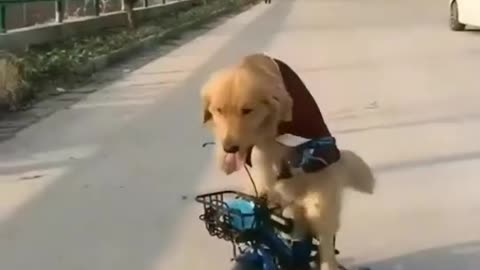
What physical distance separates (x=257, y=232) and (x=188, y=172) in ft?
8.39

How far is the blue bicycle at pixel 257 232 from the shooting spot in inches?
142

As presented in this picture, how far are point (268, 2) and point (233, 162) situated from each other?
2887 centimetres

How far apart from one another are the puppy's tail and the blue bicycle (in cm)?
32

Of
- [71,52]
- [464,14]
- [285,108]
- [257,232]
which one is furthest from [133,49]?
[285,108]

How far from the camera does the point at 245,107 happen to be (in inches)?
131

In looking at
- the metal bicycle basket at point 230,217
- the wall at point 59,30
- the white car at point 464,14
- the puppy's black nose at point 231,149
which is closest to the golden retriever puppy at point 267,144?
the puppy's black nose at point 231,149

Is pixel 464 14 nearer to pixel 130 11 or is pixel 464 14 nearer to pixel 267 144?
pixel 130 11

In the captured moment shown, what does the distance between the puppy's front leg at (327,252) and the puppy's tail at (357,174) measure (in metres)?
0.31

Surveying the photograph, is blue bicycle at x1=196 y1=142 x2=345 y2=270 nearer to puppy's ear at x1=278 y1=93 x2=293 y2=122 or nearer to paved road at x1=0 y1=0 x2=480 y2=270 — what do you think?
puppy's ear at x1=278 y1=93 x2=293 y2=122

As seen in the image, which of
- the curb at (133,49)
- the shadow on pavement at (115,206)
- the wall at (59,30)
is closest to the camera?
the shadow on pavement at (115,206)

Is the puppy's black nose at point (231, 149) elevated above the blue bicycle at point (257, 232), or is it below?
above

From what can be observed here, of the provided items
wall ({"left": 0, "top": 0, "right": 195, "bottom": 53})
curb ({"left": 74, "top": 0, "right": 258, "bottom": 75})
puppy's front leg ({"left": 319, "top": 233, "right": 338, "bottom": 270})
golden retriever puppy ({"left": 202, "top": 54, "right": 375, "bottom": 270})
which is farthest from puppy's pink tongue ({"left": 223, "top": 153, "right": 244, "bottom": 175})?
wall ({"left": 0, "top": 0, "right": 195, "bottom": 53})

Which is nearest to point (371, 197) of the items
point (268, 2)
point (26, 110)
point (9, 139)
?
point (9, 139)

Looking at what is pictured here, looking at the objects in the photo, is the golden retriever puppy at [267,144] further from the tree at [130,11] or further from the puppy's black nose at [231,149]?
the tree at [130,11]
